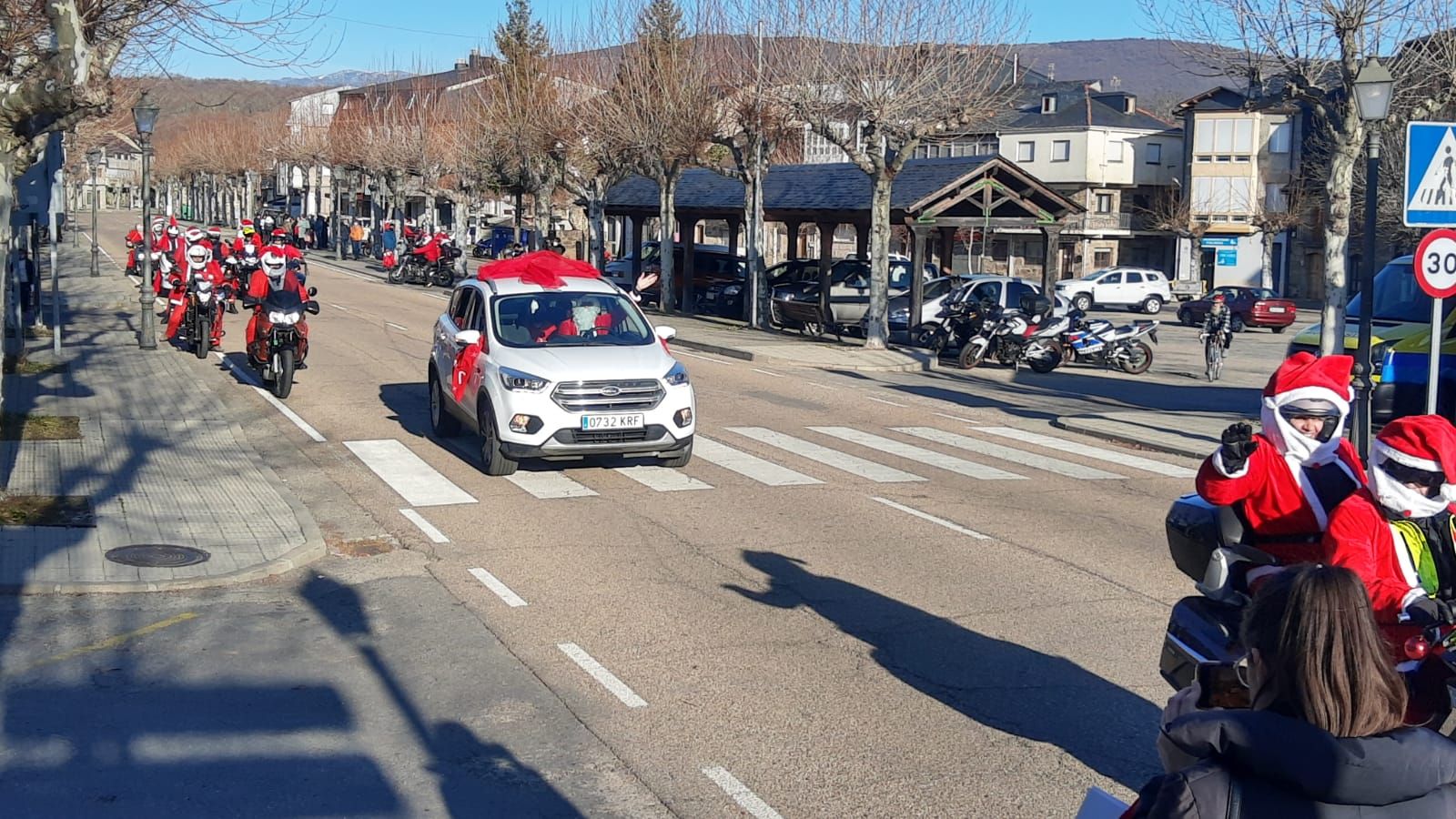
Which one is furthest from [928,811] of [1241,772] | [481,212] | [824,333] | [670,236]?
[481,212]

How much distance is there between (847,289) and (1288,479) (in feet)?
94.7

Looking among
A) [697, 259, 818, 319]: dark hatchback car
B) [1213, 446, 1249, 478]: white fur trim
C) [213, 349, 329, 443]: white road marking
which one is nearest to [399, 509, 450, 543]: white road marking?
[213, 349, 329, 443]: white road marking

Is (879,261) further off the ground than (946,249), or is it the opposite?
(946,249)

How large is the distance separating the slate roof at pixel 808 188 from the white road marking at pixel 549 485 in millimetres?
19741

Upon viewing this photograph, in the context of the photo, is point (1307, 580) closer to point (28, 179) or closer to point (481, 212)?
point (28, 179)

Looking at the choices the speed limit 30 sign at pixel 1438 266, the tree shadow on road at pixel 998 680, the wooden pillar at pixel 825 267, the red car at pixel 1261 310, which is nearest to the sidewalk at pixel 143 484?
the tree shadow on road at pixel 998 680

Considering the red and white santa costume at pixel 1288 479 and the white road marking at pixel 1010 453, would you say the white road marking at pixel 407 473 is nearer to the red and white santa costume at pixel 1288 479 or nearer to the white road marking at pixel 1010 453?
the white road marking at pixel 1010 453

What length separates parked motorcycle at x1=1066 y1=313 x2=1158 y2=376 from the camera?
91.0ft

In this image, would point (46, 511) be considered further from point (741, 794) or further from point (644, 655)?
point (741, 794)

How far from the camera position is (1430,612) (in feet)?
14.6

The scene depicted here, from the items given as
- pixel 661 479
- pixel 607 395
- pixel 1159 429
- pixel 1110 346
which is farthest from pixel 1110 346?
pixel 607 395

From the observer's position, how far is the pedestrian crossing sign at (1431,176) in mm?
11609

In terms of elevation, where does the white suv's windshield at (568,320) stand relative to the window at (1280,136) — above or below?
below

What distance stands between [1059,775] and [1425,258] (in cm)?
780
